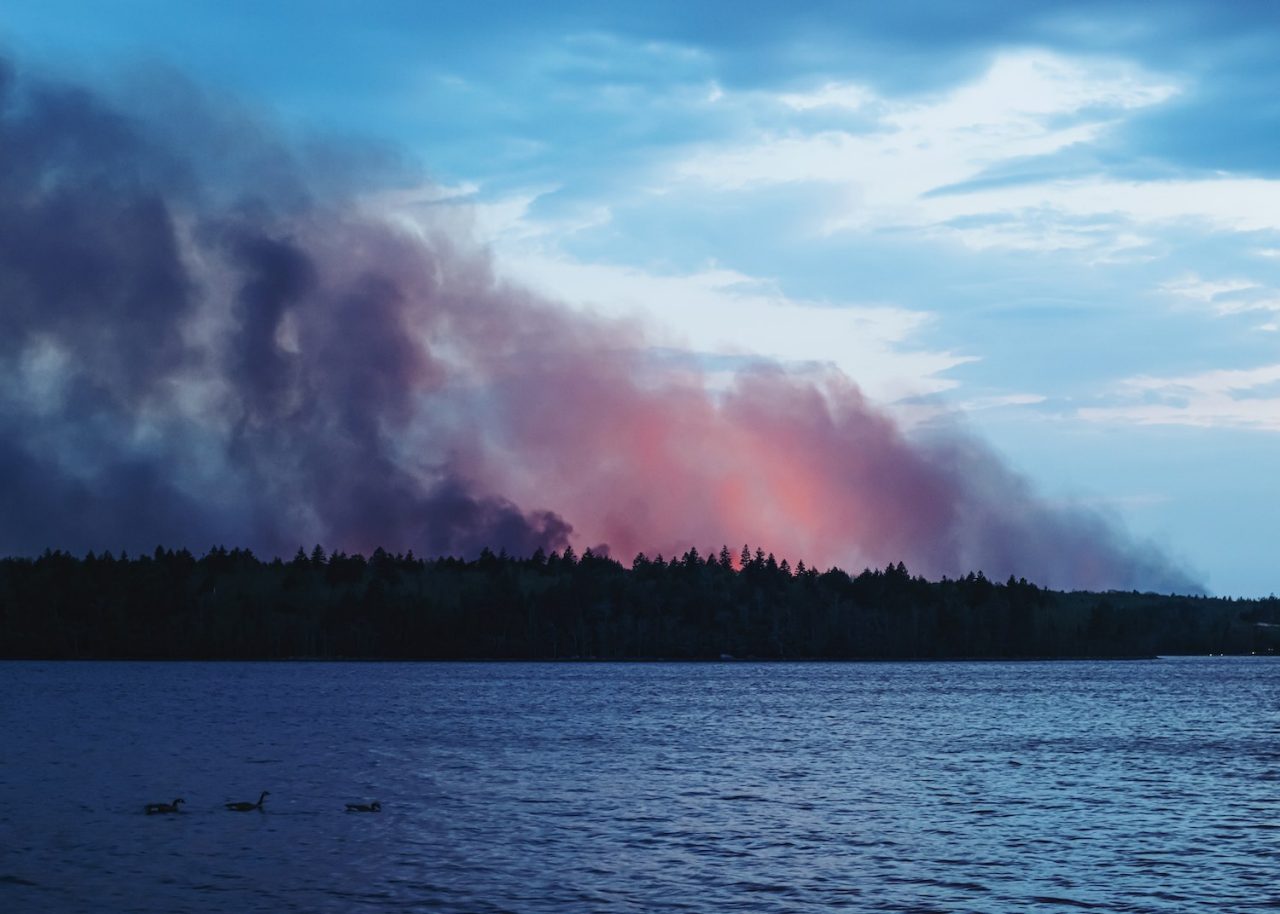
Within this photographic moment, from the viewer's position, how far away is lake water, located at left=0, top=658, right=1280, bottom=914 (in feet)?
134

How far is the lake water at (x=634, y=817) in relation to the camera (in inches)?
1606

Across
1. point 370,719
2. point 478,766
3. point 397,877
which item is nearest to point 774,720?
point 370,719

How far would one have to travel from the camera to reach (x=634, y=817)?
56531mm

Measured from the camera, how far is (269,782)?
68250mm

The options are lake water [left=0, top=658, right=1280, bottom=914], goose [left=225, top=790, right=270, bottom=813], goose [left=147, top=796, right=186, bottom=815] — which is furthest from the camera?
goose [left=225, top=790, right=270, bottom=813]

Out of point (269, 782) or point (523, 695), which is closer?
point (269, 782)

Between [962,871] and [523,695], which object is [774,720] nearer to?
[523,695]

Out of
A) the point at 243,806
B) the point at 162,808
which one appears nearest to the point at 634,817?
the point at 243,806

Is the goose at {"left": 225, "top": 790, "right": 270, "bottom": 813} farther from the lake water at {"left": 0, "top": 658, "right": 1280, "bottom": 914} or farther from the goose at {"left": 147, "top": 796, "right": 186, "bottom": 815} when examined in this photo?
the goose at {"left": 147, "top": 796, "right": 186, "bottom": 815}

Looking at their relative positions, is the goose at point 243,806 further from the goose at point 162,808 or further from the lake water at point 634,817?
the goose at point 162,808

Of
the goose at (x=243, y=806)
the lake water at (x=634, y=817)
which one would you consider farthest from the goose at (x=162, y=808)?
the goose at (x=243, y=806)

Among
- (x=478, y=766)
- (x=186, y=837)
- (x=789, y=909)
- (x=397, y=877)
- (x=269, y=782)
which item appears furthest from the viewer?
(x=478, y=766)

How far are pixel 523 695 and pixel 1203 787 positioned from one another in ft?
382

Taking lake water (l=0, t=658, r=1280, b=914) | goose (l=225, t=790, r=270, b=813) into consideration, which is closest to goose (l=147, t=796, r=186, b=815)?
lake water (l=0, t=658, r=1280, b=914)
